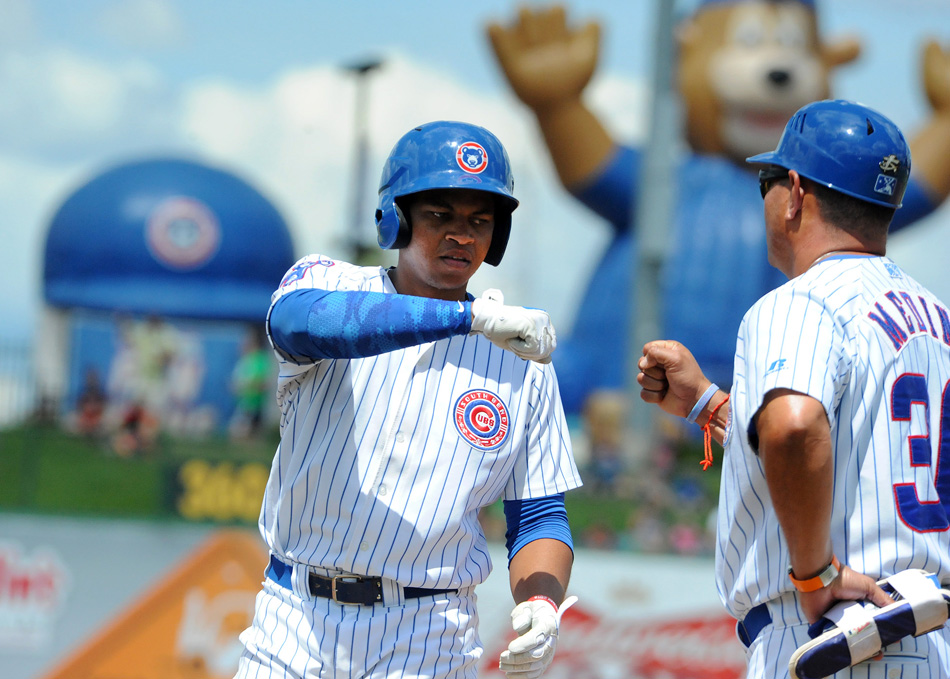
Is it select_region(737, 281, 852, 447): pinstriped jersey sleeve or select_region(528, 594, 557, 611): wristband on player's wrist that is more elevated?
select_region(737, 281, 852, 447): pinstriped jersey sleeve

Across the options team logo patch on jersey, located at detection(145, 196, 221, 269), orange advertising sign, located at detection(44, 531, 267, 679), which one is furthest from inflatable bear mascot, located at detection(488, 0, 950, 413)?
team logo patch on jersey, located at detection(145, 196, 221, 269)

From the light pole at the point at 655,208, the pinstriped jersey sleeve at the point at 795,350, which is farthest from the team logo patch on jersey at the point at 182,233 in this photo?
the pinstriped jersey sleeve at the point at 795,350

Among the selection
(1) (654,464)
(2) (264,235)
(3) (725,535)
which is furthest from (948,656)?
(2) (264,235)

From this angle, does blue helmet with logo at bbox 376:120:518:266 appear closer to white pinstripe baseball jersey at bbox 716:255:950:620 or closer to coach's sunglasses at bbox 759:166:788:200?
coach's sunglasses at bbox 759:166:788:200

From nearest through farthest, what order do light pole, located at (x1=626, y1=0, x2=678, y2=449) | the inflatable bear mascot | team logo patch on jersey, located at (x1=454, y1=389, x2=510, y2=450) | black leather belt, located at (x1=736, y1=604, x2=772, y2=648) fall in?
black leather belt, located at (x1=736, y1=604, x2=772, y2=648)
team logo patch on jersey, located at (x1=454, y1=389, x2=510, y2=450)
light pole, located at (x1=626, y1=0, x2=678, y2=449)
the inflatable bear mascot

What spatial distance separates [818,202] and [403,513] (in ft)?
3.73

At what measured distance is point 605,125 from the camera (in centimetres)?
1461

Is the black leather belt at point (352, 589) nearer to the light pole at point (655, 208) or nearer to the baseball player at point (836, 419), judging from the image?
the baseball player at point (836, 419)

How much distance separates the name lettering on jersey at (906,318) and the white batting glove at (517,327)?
66 cm

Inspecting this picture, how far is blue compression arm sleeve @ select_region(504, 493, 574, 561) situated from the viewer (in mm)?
2750

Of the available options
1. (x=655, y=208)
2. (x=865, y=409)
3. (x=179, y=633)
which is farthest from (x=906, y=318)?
(x=655, y=208)

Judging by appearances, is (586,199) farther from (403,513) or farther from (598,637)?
(403,513)

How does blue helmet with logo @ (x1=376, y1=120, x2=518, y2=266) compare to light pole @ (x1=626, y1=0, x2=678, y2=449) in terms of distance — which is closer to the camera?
blue helmet with logo @ (x1=376, y1=120, x2=518, y2=266)

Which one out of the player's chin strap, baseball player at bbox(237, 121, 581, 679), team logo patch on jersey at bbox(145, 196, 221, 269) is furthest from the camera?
team logo patch on jersey at bbox(145, 196, 221, 269)
